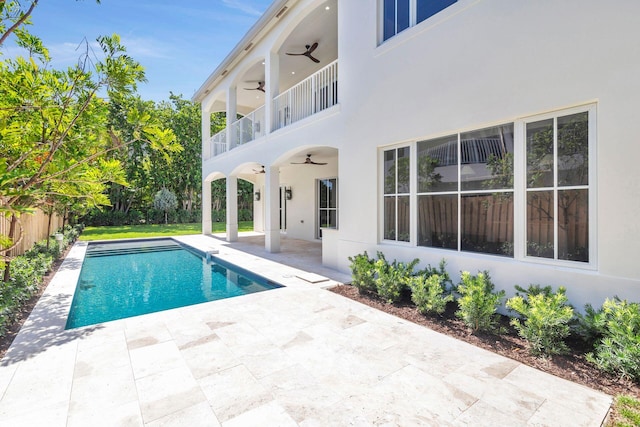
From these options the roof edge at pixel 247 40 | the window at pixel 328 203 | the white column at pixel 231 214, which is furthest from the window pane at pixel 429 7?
the white column at pixel 231 214

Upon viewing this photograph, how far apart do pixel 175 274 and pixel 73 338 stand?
538cm

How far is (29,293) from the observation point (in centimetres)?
640

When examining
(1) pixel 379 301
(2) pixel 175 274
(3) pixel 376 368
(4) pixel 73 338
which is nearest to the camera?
(3) pixel 376 368

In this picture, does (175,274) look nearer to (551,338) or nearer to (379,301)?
(379,301)

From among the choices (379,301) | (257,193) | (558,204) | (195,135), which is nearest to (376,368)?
(379,301)

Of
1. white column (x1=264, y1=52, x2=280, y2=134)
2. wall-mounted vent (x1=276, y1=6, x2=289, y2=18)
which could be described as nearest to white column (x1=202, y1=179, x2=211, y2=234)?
white column (x1=264, y1=52, x2=280, y2=134)

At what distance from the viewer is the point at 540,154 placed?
4.83 meters

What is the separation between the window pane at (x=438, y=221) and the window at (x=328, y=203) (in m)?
7.90

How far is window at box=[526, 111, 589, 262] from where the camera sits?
4398mm

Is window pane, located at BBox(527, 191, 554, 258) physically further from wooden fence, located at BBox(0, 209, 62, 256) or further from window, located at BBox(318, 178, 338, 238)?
wooden fence, located at BBox(0, 209, 62, 256)

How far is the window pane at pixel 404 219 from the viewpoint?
6.91 meters

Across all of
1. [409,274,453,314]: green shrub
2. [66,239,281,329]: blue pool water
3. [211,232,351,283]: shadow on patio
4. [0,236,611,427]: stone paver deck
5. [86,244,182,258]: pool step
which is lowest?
[66,239,281,329]: blue pool water

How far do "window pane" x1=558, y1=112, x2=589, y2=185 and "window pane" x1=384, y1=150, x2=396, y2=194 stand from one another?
316 centimetres

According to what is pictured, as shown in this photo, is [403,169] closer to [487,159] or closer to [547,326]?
[487,159]
